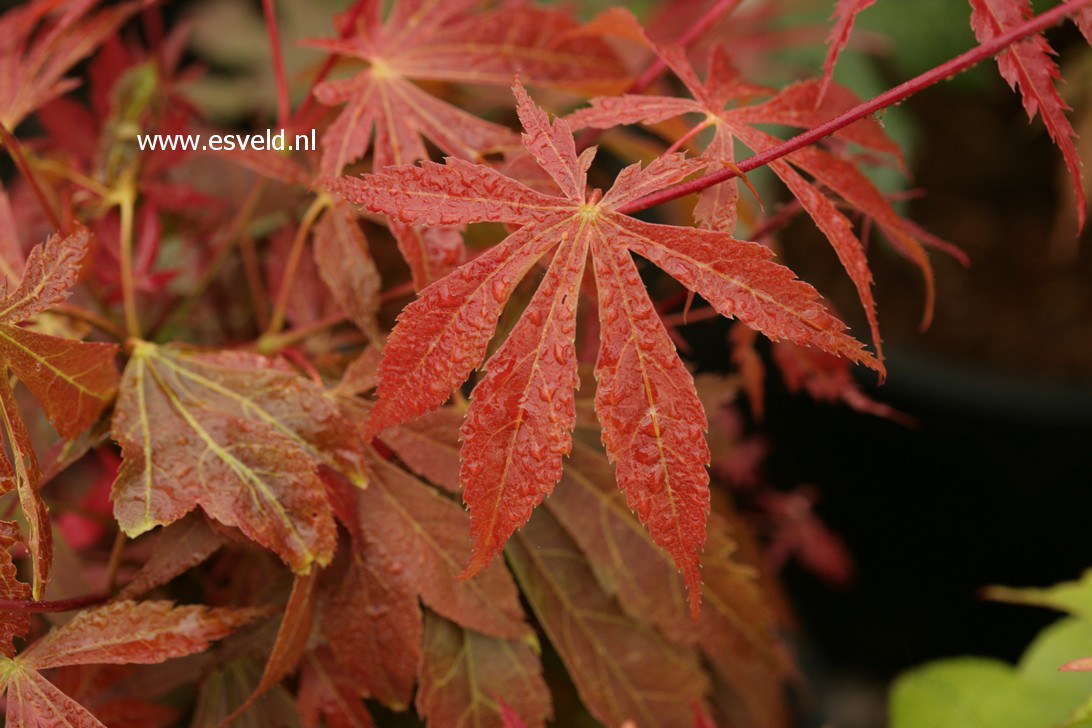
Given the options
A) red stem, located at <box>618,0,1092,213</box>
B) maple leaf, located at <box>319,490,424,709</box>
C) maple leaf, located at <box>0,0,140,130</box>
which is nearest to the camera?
red stem, located at <box>618,0,1092,213</box>

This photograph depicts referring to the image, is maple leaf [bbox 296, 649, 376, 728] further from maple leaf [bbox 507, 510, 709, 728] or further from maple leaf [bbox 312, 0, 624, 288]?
maple leaf [bbox 312, 0, 624, 288]

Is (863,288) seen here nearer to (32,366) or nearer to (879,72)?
(32,366)

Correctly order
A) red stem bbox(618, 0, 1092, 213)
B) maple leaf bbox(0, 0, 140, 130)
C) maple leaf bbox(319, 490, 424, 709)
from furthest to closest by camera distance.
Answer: maple leaf bbox(0, 0, 140, 130) < maple leaf bbox(319, 490, 424, 709) < red stem bbox(618, 0, 1092, 213)

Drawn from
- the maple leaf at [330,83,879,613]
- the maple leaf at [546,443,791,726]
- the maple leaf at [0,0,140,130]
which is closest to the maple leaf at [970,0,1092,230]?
the maple leaf at [330,83,879,613]

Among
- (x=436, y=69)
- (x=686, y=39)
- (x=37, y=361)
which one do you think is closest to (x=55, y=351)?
(x=37, y=361)

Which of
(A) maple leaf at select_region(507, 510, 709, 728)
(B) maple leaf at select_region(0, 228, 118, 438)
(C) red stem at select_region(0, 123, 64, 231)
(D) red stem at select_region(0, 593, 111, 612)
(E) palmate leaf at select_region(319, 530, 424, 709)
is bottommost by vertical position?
(A) maple leaf at select_region(507, 510, 709, 728)

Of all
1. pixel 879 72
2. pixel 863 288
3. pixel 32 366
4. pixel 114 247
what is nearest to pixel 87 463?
pixel 114 247

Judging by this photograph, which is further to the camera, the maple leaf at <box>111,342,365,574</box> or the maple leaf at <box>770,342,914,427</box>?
the maple leaf at <box>770,342,914,427</box>
